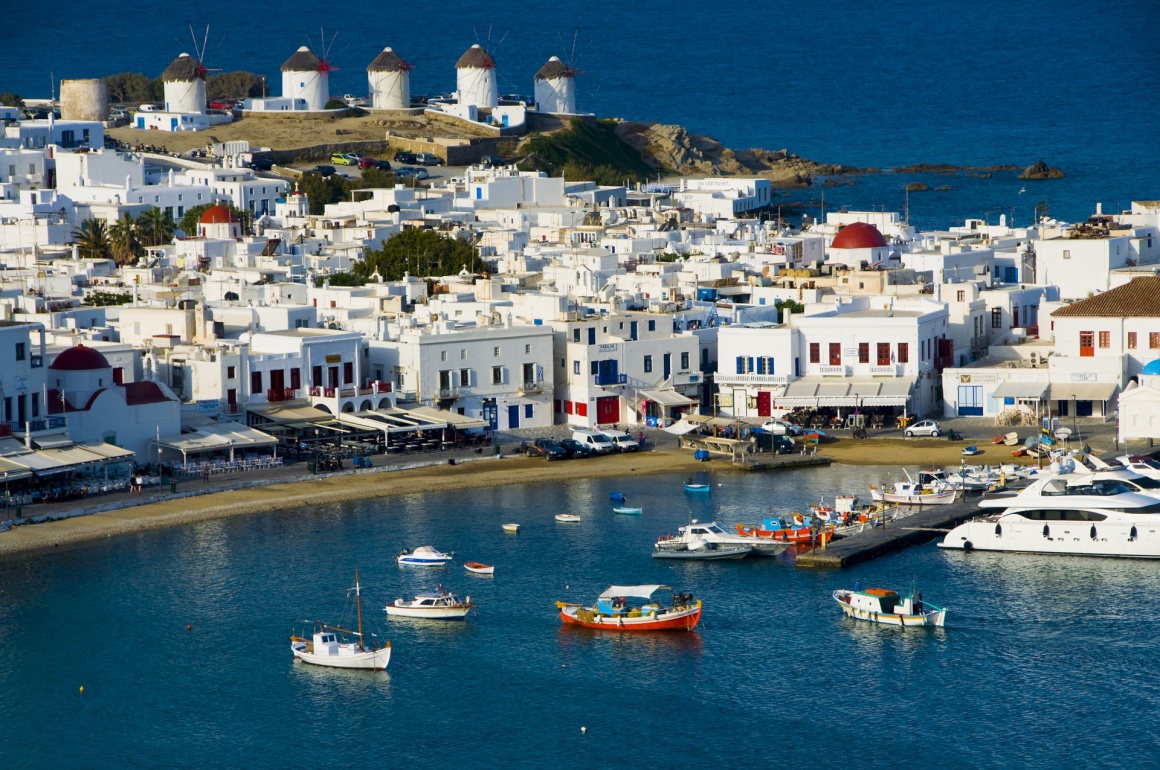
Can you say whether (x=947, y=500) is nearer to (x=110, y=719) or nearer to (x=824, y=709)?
(x=824, y=709)

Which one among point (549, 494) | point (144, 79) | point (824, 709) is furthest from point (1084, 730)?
point (144, 79)

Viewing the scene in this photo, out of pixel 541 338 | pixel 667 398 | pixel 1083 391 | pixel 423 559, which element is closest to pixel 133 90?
pixel 541 338

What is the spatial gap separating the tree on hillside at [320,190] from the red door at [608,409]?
183 ft

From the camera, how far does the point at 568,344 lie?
249 ft

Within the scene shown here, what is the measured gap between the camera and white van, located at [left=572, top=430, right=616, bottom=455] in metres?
71.2

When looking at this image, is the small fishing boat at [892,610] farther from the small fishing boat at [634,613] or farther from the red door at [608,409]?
the red door at [608,409]

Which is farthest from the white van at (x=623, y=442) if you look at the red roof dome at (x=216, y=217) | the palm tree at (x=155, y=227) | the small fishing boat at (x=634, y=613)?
the palm tree at (x=155, y=227)

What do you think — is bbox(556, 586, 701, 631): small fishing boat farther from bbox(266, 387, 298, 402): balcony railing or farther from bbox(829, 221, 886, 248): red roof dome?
bbox(829, 221, 886, 248): red roof dome

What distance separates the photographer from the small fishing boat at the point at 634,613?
170 ft

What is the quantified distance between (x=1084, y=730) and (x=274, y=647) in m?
18.5

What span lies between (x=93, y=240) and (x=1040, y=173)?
92.4m

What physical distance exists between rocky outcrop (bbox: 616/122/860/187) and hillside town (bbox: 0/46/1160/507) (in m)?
69.1

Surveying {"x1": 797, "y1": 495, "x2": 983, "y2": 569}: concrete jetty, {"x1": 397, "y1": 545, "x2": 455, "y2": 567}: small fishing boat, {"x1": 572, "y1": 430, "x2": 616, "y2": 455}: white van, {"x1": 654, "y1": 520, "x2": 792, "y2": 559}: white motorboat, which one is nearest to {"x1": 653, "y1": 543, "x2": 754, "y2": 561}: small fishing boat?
{"x1": 654, "y1": 520, "x2": 792, "y2": 559}: white motorboat

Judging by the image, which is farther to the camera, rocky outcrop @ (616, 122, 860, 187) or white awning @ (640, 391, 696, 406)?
rocky outcrop @ (616, 122, 860, 187)
